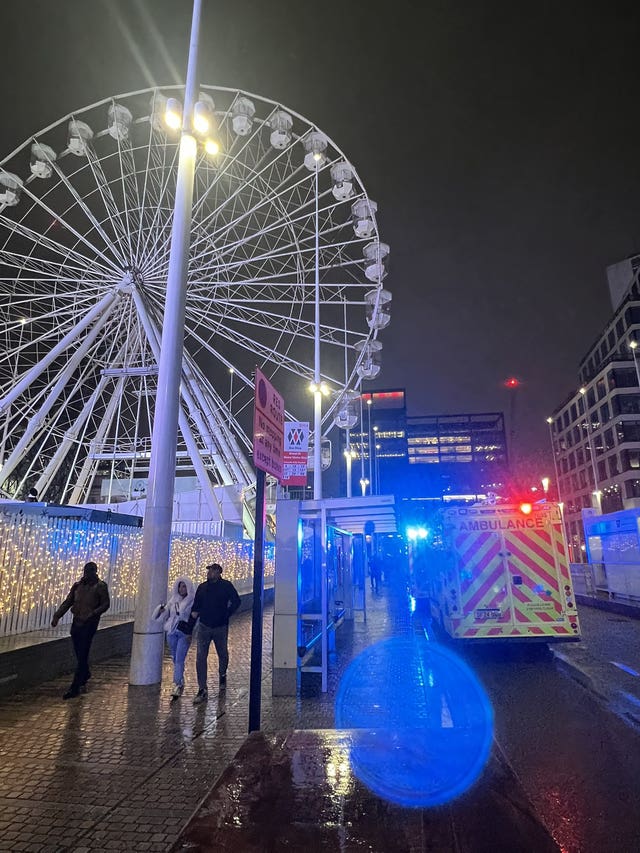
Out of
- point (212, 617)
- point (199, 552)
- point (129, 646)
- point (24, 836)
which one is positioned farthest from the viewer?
point (199, 552)

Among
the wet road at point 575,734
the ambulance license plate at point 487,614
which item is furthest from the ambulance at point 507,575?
the wet road at point 575,734

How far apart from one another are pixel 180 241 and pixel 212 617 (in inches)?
271

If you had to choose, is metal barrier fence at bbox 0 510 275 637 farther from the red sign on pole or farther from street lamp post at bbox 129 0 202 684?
the red sign on pole

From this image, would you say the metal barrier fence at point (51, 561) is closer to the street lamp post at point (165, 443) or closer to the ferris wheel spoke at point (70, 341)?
the street lamp post at point (165, 443)

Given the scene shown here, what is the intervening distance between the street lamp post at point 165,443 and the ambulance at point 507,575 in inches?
213

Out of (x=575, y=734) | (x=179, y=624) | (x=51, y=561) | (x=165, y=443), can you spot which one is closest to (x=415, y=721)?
(x=575, y=734)

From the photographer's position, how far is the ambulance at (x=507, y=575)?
9.80 meters

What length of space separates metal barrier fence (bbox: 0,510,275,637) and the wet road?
748 centimetres

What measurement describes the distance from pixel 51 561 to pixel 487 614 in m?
8.09

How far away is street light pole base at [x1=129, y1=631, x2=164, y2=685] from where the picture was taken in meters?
8.13

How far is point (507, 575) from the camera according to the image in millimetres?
10016

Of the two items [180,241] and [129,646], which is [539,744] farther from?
[180,241]

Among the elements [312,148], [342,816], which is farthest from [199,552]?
[312,148]

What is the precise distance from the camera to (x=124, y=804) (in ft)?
13.5
